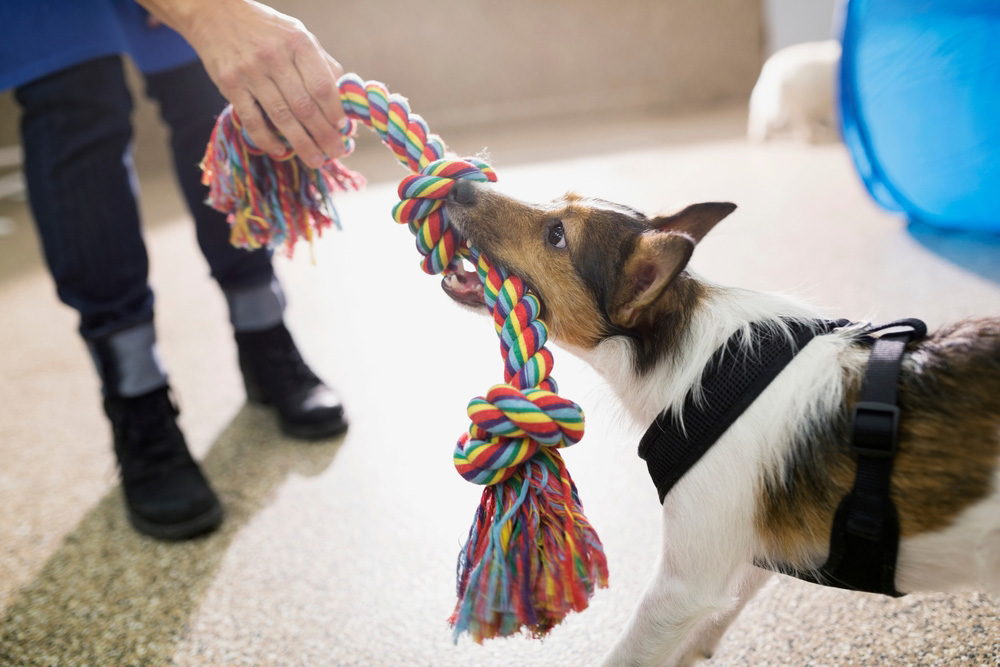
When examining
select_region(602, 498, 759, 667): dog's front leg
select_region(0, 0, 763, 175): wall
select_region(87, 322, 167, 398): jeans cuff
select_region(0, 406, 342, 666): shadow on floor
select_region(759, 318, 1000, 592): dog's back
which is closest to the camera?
select_region(759, 318, 1000, 592): dog's back

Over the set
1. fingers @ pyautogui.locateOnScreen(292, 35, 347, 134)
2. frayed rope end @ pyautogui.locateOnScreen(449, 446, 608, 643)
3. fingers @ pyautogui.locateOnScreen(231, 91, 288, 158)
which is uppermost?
fingers @ pyautogui.locateOnScreen(292, 35, 347, 134)

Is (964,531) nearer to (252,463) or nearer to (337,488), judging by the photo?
(337,488)

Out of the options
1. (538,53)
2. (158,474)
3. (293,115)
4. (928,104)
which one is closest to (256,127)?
(293,115)

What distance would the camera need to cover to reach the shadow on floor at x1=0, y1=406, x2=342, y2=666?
122 centimetres

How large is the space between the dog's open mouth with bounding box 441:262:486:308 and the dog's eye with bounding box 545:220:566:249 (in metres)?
0.12

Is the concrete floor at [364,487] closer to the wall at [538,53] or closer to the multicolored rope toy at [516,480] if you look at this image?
the multicolored rope toy at [516,480]

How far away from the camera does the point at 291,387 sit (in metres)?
1.80

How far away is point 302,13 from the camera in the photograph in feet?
17.2

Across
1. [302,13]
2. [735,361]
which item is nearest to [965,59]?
[735,361]

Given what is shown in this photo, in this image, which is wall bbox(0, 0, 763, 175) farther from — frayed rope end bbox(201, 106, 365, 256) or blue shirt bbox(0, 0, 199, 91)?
frayed rope end bbox(201, 106, 365, 256)

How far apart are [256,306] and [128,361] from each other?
1.11ft

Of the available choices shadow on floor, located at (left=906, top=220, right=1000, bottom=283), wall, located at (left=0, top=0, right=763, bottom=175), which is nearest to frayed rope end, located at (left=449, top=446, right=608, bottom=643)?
shadow on floor, located at (left=906, top=220, right=1000, bottom=283)

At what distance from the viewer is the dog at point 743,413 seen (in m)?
0.84

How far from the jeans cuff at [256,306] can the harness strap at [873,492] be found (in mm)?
1332
